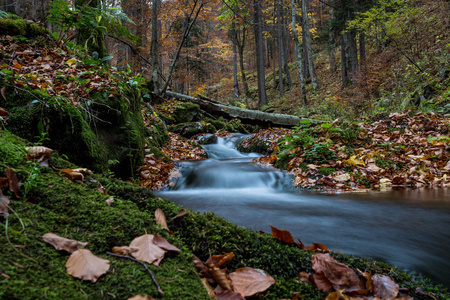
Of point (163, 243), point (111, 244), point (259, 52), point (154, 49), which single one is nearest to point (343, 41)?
point (259, 52)

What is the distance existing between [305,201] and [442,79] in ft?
26.3

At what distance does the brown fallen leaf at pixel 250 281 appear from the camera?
3.98ft

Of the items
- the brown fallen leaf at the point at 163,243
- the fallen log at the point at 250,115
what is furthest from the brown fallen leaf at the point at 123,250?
the fallen log at the point at 250,115

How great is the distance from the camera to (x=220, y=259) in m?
1.40

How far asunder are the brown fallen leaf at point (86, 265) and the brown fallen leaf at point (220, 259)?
57 cm

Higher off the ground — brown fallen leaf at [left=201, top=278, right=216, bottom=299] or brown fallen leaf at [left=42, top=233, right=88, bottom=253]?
brown fallen leaf at [left=42, top=233, right=88, bottom=253]

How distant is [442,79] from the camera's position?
26.4 ft

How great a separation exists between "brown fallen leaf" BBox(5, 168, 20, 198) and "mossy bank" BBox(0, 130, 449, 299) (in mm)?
35

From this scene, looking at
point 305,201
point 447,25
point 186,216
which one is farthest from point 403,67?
point 186,216

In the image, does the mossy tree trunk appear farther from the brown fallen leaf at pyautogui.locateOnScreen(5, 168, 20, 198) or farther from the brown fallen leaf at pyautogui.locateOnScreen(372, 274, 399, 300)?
the brown fallen leaf at pyautogui.locateOnScreen(372, 274, 399, 300)

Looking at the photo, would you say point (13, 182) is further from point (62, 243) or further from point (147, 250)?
point (147, 250)

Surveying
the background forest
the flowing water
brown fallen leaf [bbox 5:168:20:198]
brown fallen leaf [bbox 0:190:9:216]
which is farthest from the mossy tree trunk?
brown fallen leaf [bbox 0:190:9:216]

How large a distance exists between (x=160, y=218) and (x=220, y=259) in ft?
1.55

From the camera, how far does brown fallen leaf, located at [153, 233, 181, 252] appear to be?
1.26 m
